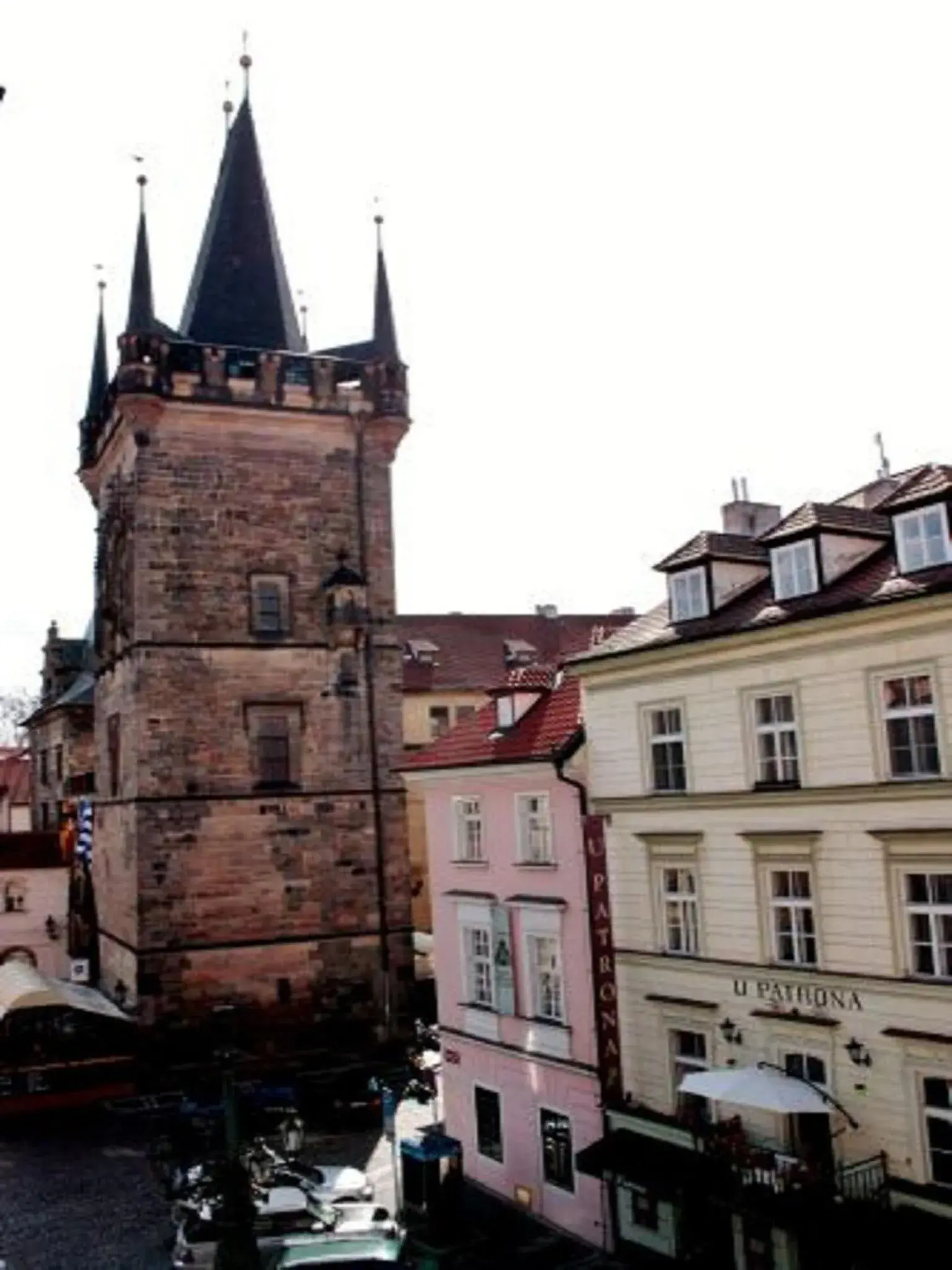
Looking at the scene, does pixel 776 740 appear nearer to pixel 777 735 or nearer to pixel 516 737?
pixel 777 735

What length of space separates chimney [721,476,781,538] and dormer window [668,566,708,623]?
4900mm

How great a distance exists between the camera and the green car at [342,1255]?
54.1 feet

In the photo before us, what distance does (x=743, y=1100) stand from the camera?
51.9 feet

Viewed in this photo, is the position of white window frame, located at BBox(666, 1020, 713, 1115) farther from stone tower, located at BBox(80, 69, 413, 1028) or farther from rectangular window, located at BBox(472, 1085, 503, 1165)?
stone tower, located at BBox(80, 69, 413, 1028)

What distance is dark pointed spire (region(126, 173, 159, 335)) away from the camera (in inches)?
1309

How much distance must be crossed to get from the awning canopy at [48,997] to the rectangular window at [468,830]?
12685mm

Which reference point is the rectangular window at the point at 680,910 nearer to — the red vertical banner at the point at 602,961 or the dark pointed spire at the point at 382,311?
the red vertical banner at the point at 602,961

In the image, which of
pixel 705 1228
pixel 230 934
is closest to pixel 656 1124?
pixel 705 1228

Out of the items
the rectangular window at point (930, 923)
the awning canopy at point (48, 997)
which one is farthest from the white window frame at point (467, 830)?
the awning canopy at point (48, 997)

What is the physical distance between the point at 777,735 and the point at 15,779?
68.4m

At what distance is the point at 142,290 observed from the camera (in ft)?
111

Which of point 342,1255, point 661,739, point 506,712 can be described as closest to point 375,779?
point 506,712

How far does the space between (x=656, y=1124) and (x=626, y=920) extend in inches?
119

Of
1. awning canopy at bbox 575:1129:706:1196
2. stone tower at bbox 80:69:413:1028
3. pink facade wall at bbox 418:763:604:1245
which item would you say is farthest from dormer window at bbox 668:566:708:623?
stone tower at bbox 80:69:413:1028
